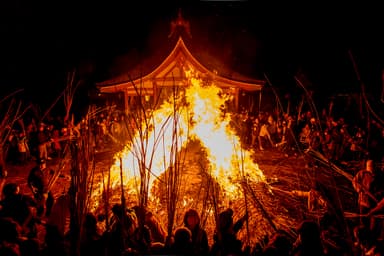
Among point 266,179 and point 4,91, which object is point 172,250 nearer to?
point 266,179

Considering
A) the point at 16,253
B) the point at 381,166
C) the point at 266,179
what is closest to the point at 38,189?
the point at 16,253

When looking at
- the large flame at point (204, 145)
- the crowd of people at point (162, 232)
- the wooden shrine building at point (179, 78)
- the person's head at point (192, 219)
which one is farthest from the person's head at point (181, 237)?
the wooden shrine building at point (179, 78)

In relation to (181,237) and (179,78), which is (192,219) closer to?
(181,237)

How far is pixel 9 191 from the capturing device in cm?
421

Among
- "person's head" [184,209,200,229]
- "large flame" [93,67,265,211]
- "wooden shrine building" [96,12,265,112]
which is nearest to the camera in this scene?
"person's head" [184,209,200,229]

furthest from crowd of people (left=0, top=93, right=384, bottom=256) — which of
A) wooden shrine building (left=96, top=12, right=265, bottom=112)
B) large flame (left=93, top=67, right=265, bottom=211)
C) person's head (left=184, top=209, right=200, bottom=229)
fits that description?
wooden shrine building (left=96, top=12, right=265, bottom=112)

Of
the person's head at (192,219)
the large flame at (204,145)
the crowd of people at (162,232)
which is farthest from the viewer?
the large flame at (204,145)

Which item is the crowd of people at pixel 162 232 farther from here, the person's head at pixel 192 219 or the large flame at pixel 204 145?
the large flame at pixel 204 145

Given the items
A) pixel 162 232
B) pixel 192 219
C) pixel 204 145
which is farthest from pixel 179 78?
pixel 192 219

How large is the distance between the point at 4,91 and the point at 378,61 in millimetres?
16567

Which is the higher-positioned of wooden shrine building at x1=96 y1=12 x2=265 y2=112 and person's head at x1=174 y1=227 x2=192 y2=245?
wooden shrine building at x1=96 y1=12 x2=265 y2=112

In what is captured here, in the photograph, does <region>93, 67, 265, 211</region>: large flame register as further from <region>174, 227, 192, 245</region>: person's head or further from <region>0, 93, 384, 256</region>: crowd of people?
<region>174, 227, 192, 245</region>: person's head

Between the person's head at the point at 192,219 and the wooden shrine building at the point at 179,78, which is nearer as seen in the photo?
the person's head at the point at 192,219

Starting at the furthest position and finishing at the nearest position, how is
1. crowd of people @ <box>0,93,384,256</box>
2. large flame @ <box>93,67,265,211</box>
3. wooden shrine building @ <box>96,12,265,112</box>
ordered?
wooden shrine building @ <box>96,12,265,112</box> → large flame @ <box>93,67,265,211</box> → crowd of people @ <box>0,93,384,256</box>
